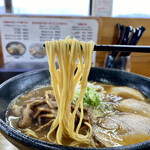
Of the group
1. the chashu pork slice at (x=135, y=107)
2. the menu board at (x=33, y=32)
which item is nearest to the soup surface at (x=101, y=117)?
the chashu pork slice at (x=135, y=107)

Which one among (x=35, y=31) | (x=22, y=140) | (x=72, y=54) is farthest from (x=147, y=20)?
(x=22, y=140)

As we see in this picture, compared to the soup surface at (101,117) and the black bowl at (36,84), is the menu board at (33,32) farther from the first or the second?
the soup surface at (101,117)

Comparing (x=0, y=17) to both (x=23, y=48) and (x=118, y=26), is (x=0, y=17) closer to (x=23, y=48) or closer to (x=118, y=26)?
(x=23, y=48)

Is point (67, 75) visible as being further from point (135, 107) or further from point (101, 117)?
point (135, 107)

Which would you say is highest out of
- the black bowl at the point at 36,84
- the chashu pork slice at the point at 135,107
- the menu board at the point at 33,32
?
the menu board at the point at 33,32

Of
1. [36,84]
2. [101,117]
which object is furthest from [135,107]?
[36,84]

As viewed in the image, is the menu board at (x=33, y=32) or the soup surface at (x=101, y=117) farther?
the menu board at (x=33, y=32)

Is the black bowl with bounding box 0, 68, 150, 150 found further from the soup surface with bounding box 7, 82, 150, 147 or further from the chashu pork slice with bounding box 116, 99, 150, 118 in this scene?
the chashu pork slice with bounding box 116, 99, 150, 118
